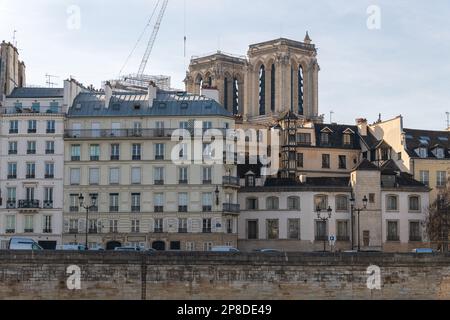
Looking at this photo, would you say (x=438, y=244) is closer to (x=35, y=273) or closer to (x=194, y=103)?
(x=194, y=103)

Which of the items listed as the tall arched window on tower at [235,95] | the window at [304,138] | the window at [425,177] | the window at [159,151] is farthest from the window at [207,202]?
the tall arched window on tower at [235,95]

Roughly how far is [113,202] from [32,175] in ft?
27.2

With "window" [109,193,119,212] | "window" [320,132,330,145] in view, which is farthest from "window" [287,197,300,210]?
"window" [109,193,119,212]

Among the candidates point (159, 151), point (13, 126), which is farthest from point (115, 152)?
point (13, 126)

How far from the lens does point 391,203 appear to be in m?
96.9

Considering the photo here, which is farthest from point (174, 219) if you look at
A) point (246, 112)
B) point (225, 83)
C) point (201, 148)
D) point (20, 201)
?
point (225, 83)

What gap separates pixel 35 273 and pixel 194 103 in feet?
110

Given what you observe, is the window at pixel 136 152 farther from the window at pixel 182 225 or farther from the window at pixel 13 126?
the window at pixel 13 126

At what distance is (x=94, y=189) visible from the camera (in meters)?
92.8

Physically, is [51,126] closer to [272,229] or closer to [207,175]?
[207,175]

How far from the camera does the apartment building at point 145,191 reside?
92250 mm

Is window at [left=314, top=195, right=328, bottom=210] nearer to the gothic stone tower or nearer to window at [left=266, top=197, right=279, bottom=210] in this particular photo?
window at [left=266, top=197, right=279, bottom=210]

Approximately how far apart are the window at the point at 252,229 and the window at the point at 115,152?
1499cm

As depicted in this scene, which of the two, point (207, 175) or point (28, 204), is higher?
point (207, 175)
